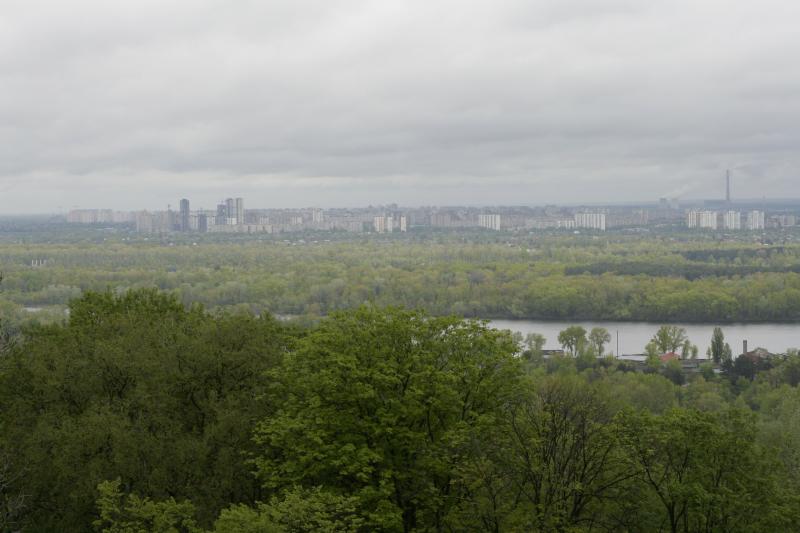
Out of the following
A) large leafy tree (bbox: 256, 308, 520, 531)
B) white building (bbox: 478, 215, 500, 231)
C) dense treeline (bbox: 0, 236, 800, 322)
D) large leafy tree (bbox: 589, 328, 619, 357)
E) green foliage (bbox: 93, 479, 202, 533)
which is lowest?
large leafy tree (bbox: 589, 328, 619, 357)

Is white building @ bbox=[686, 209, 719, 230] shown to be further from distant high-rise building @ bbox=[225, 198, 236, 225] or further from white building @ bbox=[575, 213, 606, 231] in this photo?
distant high-rise building @ bbox=[225, 198, 236, 225]

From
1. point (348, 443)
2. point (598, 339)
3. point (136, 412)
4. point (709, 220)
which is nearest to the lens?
point (348, 443)

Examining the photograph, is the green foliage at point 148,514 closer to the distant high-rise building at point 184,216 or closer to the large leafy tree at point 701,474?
the large leafy tree at point 701,474

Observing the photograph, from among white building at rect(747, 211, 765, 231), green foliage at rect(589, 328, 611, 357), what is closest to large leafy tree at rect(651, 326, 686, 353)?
green foliage at rect(589, 328, 611, 357)

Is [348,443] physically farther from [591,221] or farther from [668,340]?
[591,221]

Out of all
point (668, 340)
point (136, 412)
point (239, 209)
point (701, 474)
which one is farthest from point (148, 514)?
point (239, 209)

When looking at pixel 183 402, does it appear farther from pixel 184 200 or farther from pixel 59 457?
pixel 184 200

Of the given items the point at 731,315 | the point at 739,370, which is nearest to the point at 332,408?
the point at 739,370
